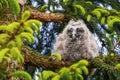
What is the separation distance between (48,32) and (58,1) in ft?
1.31

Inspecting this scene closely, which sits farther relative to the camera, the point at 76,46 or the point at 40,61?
the point at 76,46

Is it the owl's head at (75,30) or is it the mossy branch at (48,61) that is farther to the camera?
the owl's head at (75,30)

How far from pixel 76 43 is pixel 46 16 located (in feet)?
1.11

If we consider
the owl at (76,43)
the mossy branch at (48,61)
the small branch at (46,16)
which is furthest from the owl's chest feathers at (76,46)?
the mossy branch at (48,61)

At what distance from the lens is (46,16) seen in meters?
3.03

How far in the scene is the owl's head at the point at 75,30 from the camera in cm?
311

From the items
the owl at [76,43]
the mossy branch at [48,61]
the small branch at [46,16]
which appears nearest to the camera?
the mossy branch at [48,61]

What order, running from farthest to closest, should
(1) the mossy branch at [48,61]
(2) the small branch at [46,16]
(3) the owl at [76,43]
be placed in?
(3) the owl at [76,43]
(2) the small branch at [46,16]
(1) the mossy branch at [48,61]

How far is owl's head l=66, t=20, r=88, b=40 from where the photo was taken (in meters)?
3.11

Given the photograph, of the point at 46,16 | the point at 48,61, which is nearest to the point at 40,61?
the point at 48,61

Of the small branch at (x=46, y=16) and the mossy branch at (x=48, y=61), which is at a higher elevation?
the small branch at (x=46, y=16)

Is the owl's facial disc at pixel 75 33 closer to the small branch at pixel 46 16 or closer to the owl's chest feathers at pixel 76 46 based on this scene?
the owl's chest feathers at pixel 76 46

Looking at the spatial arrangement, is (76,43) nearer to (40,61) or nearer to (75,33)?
(75,33)

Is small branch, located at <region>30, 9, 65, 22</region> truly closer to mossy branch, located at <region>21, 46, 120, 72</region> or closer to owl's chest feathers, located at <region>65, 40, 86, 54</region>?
owl's chest feathers, located at <region>65, 40, 86, 54</region>
